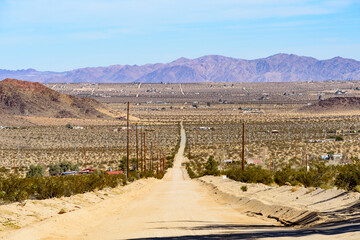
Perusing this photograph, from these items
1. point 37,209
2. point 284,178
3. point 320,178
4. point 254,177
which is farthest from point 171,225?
point 254,177

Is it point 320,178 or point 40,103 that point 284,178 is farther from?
point 40,103

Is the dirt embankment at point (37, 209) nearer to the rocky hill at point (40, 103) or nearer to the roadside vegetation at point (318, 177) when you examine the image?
the roadside vegetation at point (318, 177)

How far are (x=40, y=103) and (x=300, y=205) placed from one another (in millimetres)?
160974

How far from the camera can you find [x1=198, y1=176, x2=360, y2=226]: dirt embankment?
1631 centimetres

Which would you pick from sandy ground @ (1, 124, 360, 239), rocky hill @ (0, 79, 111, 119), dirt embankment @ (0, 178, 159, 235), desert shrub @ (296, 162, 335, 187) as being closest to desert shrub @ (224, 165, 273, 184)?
desert shrub @ (296, 162, 335, 187)

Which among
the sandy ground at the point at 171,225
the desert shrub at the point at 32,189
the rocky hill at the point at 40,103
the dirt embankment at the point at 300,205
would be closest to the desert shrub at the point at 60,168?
the desert shrub at the point at 32,189

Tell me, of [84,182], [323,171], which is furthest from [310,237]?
[84,182]

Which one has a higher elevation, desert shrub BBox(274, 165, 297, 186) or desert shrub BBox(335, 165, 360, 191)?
desert shrub BBox(335, 165, 360, 191)

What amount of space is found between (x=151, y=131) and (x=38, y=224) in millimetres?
106211

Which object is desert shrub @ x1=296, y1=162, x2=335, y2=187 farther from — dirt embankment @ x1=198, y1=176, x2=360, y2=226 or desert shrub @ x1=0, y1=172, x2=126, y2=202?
desert shrub @ x1=0, y1=172, x2=126, y2=202

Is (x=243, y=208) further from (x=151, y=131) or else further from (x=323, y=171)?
(x=151, y=131)

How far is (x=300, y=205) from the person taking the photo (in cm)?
1995

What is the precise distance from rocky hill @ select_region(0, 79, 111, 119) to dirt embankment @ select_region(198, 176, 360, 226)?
144 meters

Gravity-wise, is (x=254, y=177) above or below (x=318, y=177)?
below
